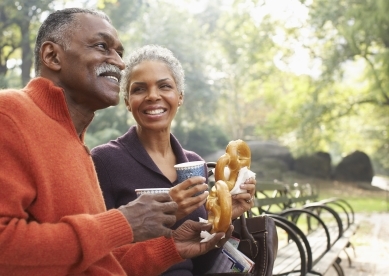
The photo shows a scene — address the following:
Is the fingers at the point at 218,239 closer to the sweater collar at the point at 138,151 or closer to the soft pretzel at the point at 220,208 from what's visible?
the soft pretzel at the point at 220,208

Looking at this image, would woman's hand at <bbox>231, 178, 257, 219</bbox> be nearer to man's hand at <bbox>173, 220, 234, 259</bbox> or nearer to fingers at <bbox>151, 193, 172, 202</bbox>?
man's hand at <bbox>173, 220, 234, 259</bbox>

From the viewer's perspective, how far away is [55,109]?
1.77 metres

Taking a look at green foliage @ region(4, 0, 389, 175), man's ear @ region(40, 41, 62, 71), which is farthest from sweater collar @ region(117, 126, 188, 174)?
green foliage @ region(4, 0, 389, 175)

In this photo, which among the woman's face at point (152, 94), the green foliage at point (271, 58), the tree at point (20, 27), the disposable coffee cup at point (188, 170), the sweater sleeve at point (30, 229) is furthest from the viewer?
the green foliage at point (271, 58)

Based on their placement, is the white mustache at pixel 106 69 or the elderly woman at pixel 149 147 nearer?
the white mustache at pixel 106 69

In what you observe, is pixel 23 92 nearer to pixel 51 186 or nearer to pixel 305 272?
pixel 51 186

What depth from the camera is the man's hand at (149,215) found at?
5.53ft

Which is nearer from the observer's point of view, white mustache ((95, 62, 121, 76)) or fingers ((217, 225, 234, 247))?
white mustache ((95, 62, 121, 76))

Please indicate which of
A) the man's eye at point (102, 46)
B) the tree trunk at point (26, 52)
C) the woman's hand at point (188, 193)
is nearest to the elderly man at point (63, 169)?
the man's eye at point (102, 46)

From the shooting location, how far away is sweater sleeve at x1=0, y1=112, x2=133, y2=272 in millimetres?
1482

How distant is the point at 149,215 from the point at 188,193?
24 centimetres

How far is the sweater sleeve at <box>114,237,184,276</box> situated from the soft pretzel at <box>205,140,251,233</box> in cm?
21

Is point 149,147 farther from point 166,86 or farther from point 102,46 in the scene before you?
point 102,46

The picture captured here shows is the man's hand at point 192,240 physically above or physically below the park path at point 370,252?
above
